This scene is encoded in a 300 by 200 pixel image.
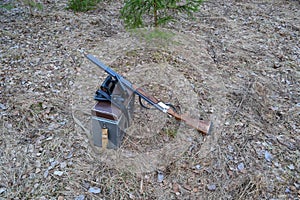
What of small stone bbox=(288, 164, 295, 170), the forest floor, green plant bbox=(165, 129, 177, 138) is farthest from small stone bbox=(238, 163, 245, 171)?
green plant bbox=(165, 129, 177, 138)

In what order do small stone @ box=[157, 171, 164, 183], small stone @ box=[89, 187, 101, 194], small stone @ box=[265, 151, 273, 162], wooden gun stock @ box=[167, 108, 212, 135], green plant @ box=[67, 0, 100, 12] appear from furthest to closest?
green plant @ box=[67, 0, 100, 12], wooden gun stock @ box=[167, 108, 212, 135], small stone @ box=[265, 151, 273, 162], small stone @ box=[157, 171, 164, 183], small stone @ box=[89, 187, 101, 194]

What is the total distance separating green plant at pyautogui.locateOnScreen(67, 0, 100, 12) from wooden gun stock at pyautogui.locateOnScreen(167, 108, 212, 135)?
3.27 metres

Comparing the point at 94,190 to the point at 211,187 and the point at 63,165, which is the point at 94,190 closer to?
the point at 63,165

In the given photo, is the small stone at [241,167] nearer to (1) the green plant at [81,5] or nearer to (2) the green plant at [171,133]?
(2) the green plant at [171,133]

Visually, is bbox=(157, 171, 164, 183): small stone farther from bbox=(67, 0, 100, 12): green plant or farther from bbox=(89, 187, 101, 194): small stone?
bbox=(67, 0, 100, 12): green plant

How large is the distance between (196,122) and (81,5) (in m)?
3.51

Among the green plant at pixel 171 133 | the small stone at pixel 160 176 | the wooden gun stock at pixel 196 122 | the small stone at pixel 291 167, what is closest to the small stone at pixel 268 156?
the small stone at pixel 291 167

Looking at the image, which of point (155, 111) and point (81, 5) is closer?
point (155, 111)

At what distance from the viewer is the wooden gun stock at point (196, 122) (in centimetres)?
239

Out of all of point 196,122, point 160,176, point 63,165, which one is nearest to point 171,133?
point 196,122

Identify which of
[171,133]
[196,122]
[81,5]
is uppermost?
[81,5]

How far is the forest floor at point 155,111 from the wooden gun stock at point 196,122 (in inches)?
2.6

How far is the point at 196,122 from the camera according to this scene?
2441 mm

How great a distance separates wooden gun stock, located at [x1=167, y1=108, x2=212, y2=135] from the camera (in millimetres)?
2395
